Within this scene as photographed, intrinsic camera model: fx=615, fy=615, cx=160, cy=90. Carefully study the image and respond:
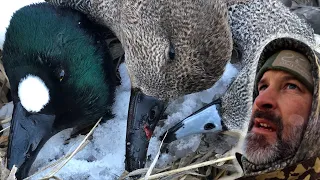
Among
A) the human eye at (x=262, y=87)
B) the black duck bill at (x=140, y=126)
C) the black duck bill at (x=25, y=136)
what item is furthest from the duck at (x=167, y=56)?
the human eye at (x=262, y=87)

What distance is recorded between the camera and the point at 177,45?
2805 mm

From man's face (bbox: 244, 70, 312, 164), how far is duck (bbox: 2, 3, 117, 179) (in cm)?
112

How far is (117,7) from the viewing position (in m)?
3.13

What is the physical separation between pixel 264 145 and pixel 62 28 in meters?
1.41

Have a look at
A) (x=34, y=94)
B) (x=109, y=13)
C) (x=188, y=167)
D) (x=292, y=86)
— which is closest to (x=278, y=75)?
(x=292, y=86)

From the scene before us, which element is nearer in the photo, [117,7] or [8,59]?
[8,59]

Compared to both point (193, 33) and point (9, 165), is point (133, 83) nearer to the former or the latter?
point (193, 33)

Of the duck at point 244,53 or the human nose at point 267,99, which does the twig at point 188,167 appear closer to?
the duck at point 244,53

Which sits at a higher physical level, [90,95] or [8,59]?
[8,59]

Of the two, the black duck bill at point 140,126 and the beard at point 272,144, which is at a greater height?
the black duck bill at point 140,126

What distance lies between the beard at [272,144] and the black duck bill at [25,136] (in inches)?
43.5

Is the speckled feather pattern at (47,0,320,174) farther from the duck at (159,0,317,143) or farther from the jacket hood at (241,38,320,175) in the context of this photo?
the jacket hood at (241,38,320,175)

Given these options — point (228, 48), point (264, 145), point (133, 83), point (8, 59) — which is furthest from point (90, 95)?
point (264, 145)

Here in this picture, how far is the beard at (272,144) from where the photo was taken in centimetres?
190
